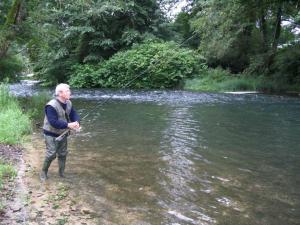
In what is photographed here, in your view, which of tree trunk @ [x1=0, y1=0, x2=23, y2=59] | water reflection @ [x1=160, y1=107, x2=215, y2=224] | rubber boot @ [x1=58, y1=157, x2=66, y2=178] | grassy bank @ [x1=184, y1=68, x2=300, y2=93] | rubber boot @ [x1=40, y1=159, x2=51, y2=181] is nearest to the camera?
water reflection @ [x1=160, y1=107, x2=215, y2=224]

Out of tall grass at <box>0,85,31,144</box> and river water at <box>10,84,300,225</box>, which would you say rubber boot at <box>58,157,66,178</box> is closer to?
river water at <box>10,84,300,225</box>

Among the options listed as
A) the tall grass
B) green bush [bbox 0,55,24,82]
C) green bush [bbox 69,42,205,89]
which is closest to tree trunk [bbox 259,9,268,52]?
green bush [bbox 69,42,205,89]

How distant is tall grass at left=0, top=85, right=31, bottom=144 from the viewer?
8815 mm

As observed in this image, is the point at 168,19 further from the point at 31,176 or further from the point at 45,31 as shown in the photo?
the point at 31,176

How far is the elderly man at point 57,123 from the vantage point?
631 cm

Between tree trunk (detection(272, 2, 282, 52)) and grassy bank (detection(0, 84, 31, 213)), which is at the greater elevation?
tree trunk (detection(272, 2, 282, 52))

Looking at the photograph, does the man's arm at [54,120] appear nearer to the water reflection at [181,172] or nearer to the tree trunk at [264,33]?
the water reflection at [181,172]

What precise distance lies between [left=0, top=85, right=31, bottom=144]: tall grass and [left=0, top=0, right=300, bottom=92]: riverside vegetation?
32.9 ft

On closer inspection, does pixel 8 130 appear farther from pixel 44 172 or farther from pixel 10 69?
pixel 10 69

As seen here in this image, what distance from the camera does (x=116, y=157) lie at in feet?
27.2

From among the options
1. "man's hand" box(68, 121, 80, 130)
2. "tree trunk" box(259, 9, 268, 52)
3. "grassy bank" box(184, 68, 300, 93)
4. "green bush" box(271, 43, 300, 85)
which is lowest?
"man's hand" box(68, 121, 80, 130)

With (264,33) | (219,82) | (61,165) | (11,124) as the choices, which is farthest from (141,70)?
(61,165)

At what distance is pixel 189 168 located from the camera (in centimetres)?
752

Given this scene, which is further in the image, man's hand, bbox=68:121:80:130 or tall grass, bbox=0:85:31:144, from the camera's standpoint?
tall grass, bbox=0:85:31:144
